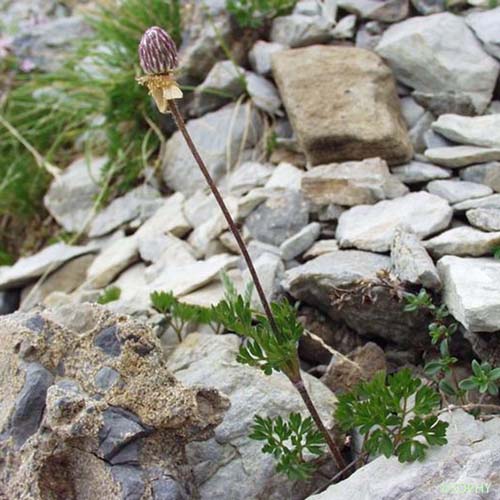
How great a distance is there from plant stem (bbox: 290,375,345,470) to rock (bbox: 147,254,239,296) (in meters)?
0.94

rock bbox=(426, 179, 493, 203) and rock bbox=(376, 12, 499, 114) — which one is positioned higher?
rock bbox=(376, 12, 499, 114)

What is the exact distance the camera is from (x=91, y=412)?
82.7 inches

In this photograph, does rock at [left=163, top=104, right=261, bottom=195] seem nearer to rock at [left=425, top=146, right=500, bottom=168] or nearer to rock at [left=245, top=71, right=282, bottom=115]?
rock at [left=245, top=71, right=282, bottom=115]

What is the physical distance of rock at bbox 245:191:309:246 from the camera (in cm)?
325

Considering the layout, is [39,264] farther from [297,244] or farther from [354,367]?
[354,367]

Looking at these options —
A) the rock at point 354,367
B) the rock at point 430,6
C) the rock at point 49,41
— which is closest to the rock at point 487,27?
the rock at point 430,6

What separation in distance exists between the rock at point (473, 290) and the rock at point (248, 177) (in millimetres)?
1274

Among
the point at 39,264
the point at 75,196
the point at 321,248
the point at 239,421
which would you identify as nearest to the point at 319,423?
the point at 239,421

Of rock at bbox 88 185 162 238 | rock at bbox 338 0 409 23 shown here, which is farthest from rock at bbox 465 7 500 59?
rock at bbox 88 185 162 238

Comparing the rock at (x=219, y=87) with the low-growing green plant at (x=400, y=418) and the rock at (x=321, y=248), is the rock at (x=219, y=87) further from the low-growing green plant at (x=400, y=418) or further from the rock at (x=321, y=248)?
the low-growing green plant at (x=400, y=418)

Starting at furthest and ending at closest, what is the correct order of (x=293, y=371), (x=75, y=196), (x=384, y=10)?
(x=75, y=196), (x=384, y=10), (x=293, y=371)

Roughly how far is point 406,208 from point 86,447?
55.0 inches

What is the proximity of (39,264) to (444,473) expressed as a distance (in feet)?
8.26

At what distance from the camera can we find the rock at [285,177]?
3.44 m
